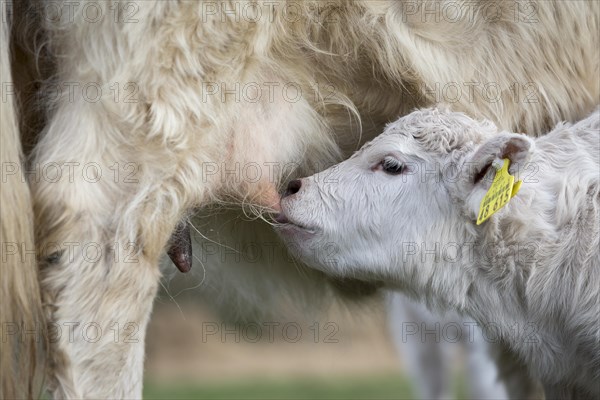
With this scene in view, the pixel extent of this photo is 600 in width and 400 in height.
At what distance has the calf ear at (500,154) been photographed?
9.96 ft

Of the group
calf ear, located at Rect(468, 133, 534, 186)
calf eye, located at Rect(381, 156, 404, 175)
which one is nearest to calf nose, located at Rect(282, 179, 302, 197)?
calf eye, located at Rect(381, 156, 404, 175)

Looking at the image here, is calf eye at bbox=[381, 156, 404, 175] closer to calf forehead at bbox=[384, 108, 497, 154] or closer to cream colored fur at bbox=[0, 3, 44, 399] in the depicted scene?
calf forehead at bbox=[384, 108, 497, 154]

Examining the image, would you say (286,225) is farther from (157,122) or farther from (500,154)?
(500,154)

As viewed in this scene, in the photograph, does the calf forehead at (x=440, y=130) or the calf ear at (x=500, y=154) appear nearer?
the calf ear at (x=500, y=154)

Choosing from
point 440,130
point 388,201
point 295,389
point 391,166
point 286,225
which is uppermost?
point 440,130

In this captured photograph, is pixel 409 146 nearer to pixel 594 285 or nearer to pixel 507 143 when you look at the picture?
pixel 507 143

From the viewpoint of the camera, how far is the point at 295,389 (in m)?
9.09

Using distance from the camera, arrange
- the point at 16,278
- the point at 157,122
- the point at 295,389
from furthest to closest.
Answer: the point at 295,389, the point at 157,122, the point at 16,278

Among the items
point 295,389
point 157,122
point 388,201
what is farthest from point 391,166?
point 295,389

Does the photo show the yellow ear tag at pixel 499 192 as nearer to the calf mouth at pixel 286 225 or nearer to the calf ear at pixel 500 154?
the calf ear at pixel 500 154

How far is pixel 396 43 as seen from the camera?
3.55 m

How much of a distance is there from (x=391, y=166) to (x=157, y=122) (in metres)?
0.84

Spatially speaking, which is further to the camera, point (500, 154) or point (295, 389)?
point (295, 389)

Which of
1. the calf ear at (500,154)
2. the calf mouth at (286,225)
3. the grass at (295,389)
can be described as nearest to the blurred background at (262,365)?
the grass at (295,389)
